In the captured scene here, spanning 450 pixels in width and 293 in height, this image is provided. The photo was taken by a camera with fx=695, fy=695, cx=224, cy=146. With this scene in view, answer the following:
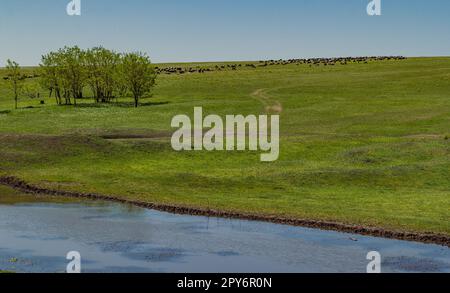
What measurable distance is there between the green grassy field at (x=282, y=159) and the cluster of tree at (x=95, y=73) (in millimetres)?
6123

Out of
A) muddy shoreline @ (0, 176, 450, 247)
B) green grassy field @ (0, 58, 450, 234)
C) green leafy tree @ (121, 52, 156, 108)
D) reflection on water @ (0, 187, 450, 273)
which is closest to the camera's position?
reflection on water @ (0, 187, 450, 273)

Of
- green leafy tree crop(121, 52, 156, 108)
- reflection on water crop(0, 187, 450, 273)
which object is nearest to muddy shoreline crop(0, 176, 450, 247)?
reflection on water crop(0, 187, 450, 273)

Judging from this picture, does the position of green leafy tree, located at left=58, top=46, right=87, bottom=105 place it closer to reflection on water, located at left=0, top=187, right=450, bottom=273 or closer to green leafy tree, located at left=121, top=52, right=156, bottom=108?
green leafy tree, located at left=121, top=52, right=156, bottom=108

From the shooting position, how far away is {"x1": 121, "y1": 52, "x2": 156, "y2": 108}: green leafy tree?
11912cm

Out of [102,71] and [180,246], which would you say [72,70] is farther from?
[180,246]

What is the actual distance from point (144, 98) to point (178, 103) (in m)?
16.4

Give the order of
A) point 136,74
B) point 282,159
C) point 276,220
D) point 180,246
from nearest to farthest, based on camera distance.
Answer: point 180,246 < point 276,220 < point 282,159 < point 136,74

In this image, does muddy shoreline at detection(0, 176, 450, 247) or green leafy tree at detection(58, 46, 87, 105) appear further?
green leafy tree at detection(58, 46, 87, 105)

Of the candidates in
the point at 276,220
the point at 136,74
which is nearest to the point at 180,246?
the point at 276,220

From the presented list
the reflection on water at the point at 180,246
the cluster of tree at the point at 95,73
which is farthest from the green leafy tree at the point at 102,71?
the reflection on water at the point at 180,246

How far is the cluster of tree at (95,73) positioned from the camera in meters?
120

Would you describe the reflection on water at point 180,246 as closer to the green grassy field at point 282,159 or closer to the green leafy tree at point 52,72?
the green grassy field at point 282,159

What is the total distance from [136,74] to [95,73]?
30.7ft

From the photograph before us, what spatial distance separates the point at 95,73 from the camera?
124312mm
